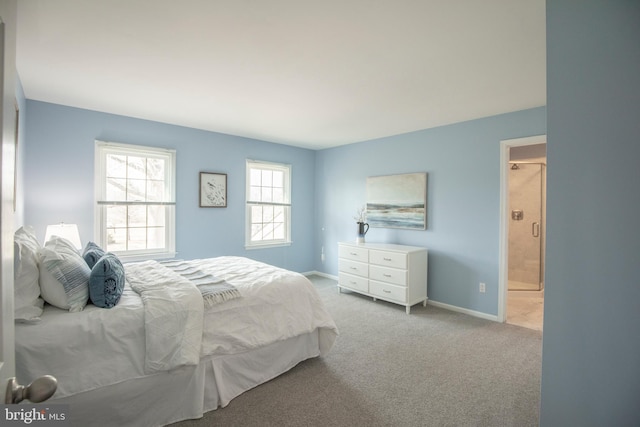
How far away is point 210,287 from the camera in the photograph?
226 cm

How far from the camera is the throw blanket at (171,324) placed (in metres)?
1.83

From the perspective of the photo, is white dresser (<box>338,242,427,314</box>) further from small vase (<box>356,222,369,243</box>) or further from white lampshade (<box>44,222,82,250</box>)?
white lampshade (<box>44,222,82,250</box>)

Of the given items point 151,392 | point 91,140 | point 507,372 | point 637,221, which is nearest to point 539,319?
point 507,372

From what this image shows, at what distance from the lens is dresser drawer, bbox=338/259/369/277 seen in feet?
14.4

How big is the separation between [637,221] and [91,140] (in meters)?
4.57

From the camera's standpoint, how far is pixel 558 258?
111 centimetres

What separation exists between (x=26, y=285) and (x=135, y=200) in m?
2.40

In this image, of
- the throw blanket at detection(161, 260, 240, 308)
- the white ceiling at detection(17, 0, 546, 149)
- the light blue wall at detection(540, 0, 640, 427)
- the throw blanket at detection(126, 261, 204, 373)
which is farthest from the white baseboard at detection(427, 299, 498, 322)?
the throw blanket at detection(126, 261, 204, 373)

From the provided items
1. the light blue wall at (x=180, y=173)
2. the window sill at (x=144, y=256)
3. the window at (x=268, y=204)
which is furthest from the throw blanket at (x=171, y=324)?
the window at (x=268, y=204)

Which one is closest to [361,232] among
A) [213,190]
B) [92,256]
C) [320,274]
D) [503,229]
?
[320,274]

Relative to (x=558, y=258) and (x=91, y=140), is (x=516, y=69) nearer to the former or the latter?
(x=558, y=258)

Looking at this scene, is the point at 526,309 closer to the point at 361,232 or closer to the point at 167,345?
the point at 361,232

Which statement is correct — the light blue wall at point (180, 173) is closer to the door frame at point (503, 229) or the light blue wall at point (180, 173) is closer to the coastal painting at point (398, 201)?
the coastal painting at point (398, 201)

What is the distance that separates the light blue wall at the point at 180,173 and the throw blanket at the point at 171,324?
209 centimetres
